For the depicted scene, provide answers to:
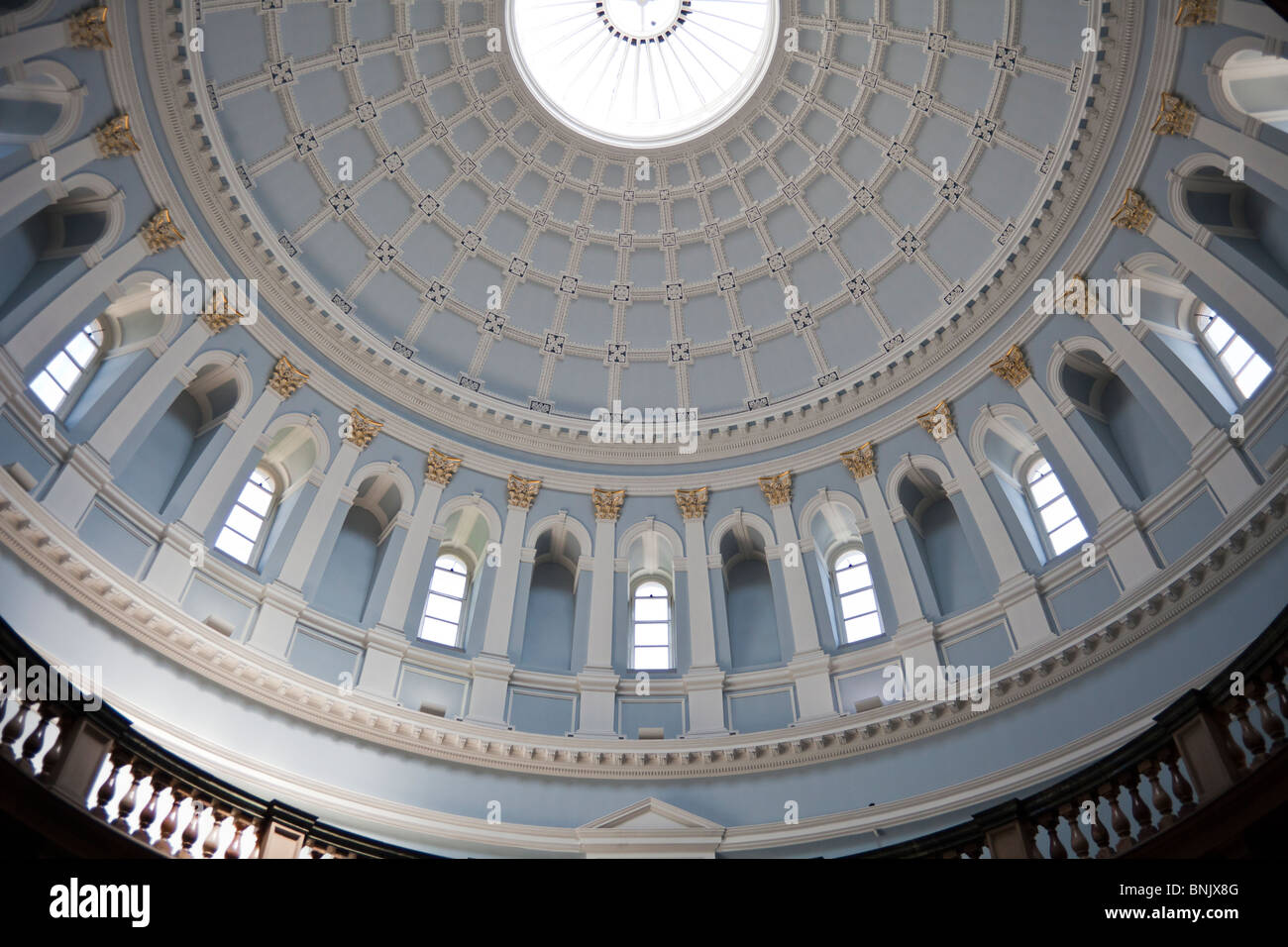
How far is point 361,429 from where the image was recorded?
2572 centimetres

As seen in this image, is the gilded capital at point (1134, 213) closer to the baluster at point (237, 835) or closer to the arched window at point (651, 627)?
the arched window at point (651, 627)

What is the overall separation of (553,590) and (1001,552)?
11.0m

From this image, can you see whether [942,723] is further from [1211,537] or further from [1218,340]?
[1218,340]

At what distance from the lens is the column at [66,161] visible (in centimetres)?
1838

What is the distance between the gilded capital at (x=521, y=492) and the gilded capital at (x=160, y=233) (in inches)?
381

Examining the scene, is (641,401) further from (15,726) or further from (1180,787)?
(15,726)

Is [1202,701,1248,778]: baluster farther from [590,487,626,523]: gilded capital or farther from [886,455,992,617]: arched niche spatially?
[590,487,626,523]: gilded capital

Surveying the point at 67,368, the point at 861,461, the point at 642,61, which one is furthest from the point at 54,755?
the point at 642,61

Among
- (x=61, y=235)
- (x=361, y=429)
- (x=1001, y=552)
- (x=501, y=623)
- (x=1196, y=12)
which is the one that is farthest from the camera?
(x=361, y=429)

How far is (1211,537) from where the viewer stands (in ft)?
59.8

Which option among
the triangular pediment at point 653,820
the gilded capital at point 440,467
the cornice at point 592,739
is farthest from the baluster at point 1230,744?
the gilded capital at point 440,467

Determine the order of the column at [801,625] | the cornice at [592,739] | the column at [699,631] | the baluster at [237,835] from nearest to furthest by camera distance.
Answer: the baluster at [237,835] → the cornice at [592,739] → the column at [801,625] → the column at [699,631]

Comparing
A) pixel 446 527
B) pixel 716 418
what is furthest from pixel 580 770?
pixel 716 418

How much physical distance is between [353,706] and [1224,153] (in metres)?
19.8
